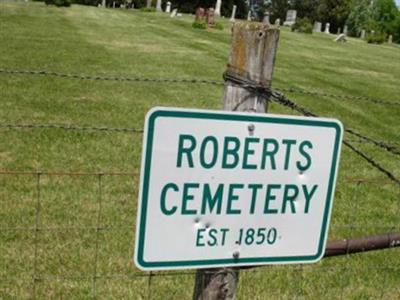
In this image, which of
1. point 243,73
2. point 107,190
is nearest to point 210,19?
point 107,190

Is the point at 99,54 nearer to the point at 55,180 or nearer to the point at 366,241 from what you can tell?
the point at 55,180

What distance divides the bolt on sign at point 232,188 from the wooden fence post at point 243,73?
0.58 feet

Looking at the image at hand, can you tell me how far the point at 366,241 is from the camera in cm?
296

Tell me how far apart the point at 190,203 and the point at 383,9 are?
10627cm

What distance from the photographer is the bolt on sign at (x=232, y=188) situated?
6.52ft

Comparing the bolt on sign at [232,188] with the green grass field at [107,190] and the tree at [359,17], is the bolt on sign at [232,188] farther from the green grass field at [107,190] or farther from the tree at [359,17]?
the tree at [359,17]

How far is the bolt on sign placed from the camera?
6.52 feet

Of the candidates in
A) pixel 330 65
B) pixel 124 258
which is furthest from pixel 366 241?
pixel 330 65

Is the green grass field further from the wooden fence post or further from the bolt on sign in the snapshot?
the bolt on sign

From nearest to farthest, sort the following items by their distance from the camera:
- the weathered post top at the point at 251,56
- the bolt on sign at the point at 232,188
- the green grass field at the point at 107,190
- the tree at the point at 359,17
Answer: the bolt on sign at the point at 232,188, the weathered post top at the point at 251,56, the green grass field at the point at 107,190, the tree at the point at 359,17

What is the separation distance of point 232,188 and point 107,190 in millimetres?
4327

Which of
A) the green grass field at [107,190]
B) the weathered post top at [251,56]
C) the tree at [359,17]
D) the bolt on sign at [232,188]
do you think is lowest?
the green grass field at [107,190]

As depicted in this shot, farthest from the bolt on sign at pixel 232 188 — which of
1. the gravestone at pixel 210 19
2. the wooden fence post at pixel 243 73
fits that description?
the gravestone at pixel 210 19

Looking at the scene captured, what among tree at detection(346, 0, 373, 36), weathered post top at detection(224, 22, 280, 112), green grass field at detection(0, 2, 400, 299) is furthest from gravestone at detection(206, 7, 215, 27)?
tree at detection(346, 0, 373, 36)
